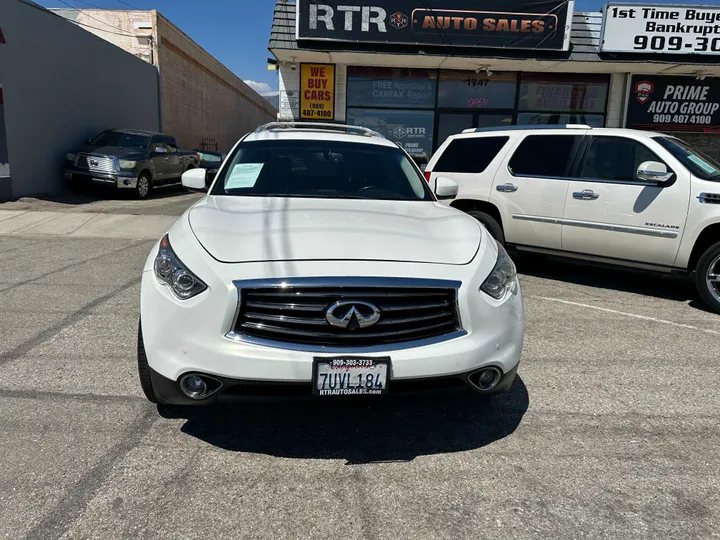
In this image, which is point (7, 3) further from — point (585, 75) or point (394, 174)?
point (585, 75)

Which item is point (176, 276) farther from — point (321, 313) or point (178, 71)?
point (178, 71)

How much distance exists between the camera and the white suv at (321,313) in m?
2.55

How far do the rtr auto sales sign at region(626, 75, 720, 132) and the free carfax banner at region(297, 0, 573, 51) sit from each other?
120 inches

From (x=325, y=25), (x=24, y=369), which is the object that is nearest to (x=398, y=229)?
(x=24, y=369)

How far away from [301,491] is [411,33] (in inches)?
435

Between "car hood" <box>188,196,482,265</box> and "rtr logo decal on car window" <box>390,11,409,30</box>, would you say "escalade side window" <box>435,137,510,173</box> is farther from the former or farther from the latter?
"rtr logo decal on car window" <box>390,11,409,30</box>

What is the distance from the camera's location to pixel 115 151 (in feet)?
47.1

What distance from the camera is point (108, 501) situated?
244 centimetres

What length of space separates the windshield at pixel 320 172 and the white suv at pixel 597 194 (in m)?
0.51

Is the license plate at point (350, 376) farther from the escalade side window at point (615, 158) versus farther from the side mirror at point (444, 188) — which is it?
the escalade side window at point (615, 158)

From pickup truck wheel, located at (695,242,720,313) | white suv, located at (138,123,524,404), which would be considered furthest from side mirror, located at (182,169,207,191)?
pickup truck wheel, located at (695,242,720,313)

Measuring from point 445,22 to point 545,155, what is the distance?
6.23 metres

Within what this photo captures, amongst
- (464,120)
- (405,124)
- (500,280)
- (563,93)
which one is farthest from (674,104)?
(500,280)

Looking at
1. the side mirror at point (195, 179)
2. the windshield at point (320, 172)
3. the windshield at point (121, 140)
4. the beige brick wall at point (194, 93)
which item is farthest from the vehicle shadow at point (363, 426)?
the beige brick wall at point (194, 93)
